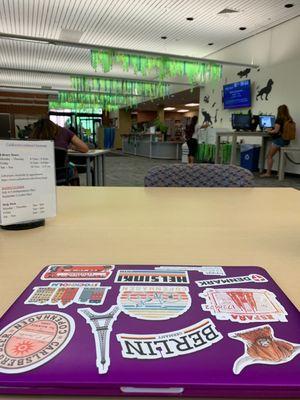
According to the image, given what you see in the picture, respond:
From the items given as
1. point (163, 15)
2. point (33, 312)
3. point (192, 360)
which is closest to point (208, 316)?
point (192, 360)

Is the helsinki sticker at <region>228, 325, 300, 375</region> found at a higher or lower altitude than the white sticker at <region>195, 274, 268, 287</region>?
higher

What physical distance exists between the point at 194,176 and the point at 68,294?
1140mm

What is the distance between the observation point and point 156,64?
7621 mm

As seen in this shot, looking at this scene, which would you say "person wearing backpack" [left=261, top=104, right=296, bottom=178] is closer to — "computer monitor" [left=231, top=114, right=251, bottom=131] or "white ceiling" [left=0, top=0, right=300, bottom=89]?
"computer monitor" [left=231, top=114, right=251, bottom=131]

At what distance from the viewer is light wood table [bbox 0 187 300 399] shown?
558 millimetres

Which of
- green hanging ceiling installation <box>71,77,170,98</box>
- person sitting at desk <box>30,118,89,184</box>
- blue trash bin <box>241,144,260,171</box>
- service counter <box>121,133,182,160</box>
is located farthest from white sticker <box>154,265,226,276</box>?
service counter <box>121,133,182,160</box>

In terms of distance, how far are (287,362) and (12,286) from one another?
0.35 meters

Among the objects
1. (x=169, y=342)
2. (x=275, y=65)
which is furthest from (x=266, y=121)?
(x=169, y=342)

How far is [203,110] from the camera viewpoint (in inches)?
425

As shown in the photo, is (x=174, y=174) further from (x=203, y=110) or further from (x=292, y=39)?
(x=203, y=110)

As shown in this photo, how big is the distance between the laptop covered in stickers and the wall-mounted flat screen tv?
852 centimetres

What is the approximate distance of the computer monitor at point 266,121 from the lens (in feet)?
23.9

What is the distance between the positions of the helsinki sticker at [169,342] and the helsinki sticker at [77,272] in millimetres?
159

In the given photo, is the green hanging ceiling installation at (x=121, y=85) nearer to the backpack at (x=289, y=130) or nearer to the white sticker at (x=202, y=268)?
the backpack at (x=289, y=130)
